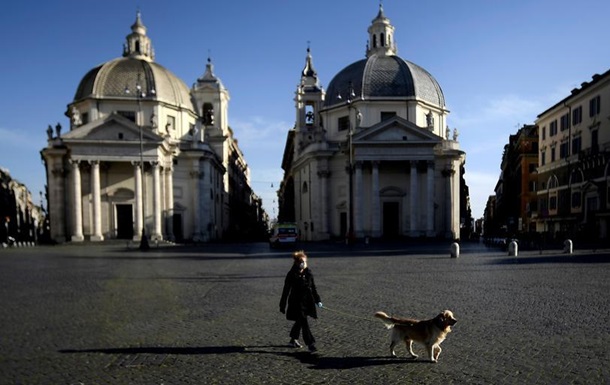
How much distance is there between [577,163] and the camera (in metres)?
44.5

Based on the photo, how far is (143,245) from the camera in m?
34.2

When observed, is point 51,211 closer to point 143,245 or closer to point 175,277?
point 143,245

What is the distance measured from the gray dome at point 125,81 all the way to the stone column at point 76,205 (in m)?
8.80

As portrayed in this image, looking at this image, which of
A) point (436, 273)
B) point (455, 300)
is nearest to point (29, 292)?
point (455, 300)

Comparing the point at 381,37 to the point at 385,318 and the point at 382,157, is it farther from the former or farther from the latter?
the point at 385,318

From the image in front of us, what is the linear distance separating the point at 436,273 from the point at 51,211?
135 feet

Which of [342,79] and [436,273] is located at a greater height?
[342,79]

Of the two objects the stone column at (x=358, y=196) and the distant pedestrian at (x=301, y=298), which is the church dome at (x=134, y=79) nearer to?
the stone column at (x=358, y=196)

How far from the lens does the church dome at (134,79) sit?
1880 inches

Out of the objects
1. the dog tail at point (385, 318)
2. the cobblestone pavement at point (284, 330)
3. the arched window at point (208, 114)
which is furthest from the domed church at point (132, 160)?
the dog tail at point (385, 318)

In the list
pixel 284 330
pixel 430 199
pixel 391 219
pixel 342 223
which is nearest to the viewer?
pixel 284 330

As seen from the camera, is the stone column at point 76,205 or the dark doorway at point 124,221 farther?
the dark doorway at point 124,221

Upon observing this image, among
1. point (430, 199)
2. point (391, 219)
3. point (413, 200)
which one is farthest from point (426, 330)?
point (391, 219)

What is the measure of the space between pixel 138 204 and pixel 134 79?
1507 cm
